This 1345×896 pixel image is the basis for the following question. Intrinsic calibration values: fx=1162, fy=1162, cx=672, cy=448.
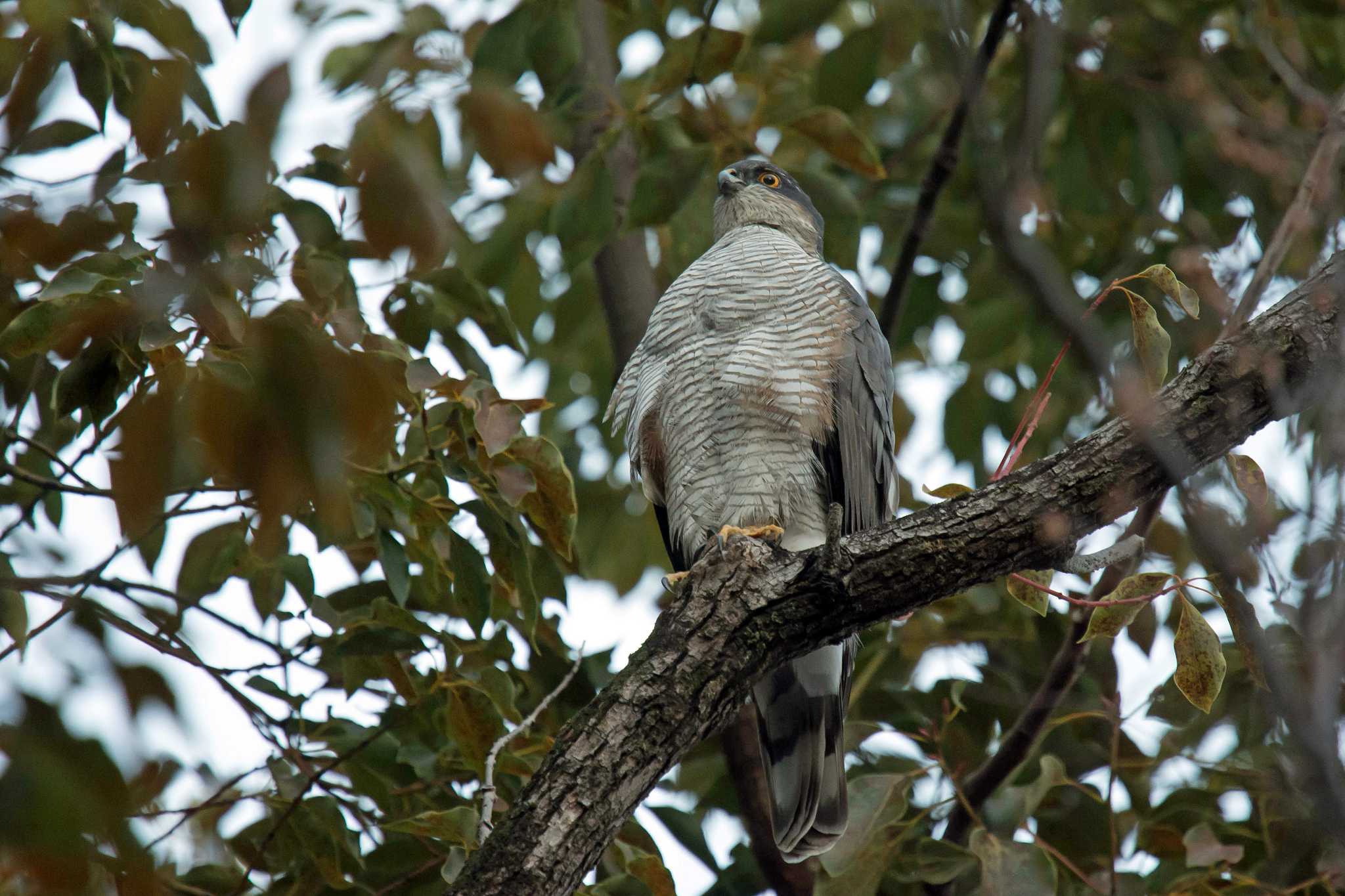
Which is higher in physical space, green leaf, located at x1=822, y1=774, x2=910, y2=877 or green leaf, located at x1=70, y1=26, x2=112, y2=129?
green leaf, located at x1=70, y1=26, x2=112, y2=129

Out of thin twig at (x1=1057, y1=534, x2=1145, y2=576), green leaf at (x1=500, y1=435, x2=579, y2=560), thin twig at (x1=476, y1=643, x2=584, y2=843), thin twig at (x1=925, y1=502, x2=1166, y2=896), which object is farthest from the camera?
thin twig at (x1=925, y1=502, x2=1166, y2=896)

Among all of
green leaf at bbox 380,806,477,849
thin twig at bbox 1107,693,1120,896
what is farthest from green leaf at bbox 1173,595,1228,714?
green leaf at bbox 380,806,477,849

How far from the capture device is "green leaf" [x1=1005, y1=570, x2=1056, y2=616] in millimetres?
2523

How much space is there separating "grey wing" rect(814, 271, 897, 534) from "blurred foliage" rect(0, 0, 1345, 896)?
15.3 inches

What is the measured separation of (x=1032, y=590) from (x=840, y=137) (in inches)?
66.5

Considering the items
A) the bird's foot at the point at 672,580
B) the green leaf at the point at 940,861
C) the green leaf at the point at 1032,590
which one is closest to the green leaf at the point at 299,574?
the bird's foot at the point at 672,580

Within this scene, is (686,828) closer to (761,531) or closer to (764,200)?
(761,531)

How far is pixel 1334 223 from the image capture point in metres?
2.28

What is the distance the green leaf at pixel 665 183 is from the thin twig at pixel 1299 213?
1547mm

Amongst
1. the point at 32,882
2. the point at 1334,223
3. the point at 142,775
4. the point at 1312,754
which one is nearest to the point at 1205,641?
the point at 1334,223

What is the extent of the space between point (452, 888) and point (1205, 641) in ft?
4.88

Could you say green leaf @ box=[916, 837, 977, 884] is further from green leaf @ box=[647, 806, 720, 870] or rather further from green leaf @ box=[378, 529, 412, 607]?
green leaf @ box=[378, 529, 412, 607]

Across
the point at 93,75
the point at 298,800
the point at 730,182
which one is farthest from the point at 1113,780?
the point at 93,75

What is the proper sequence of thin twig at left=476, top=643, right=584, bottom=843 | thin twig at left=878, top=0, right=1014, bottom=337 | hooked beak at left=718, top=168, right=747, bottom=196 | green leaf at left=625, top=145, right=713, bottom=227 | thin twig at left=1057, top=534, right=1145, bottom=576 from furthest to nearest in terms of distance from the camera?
hooked beak at left=718, top=168, right=747, bottom=196 < thin twig at left=878, top=0, right=1014, bottom=337 < green leaf at left=625, top=145, right=713, bottom=227 < thin twig at left=476, top=643, right=584, bottom=843 < thin twig at left=1057, top=534, right=1145, bottom=576
